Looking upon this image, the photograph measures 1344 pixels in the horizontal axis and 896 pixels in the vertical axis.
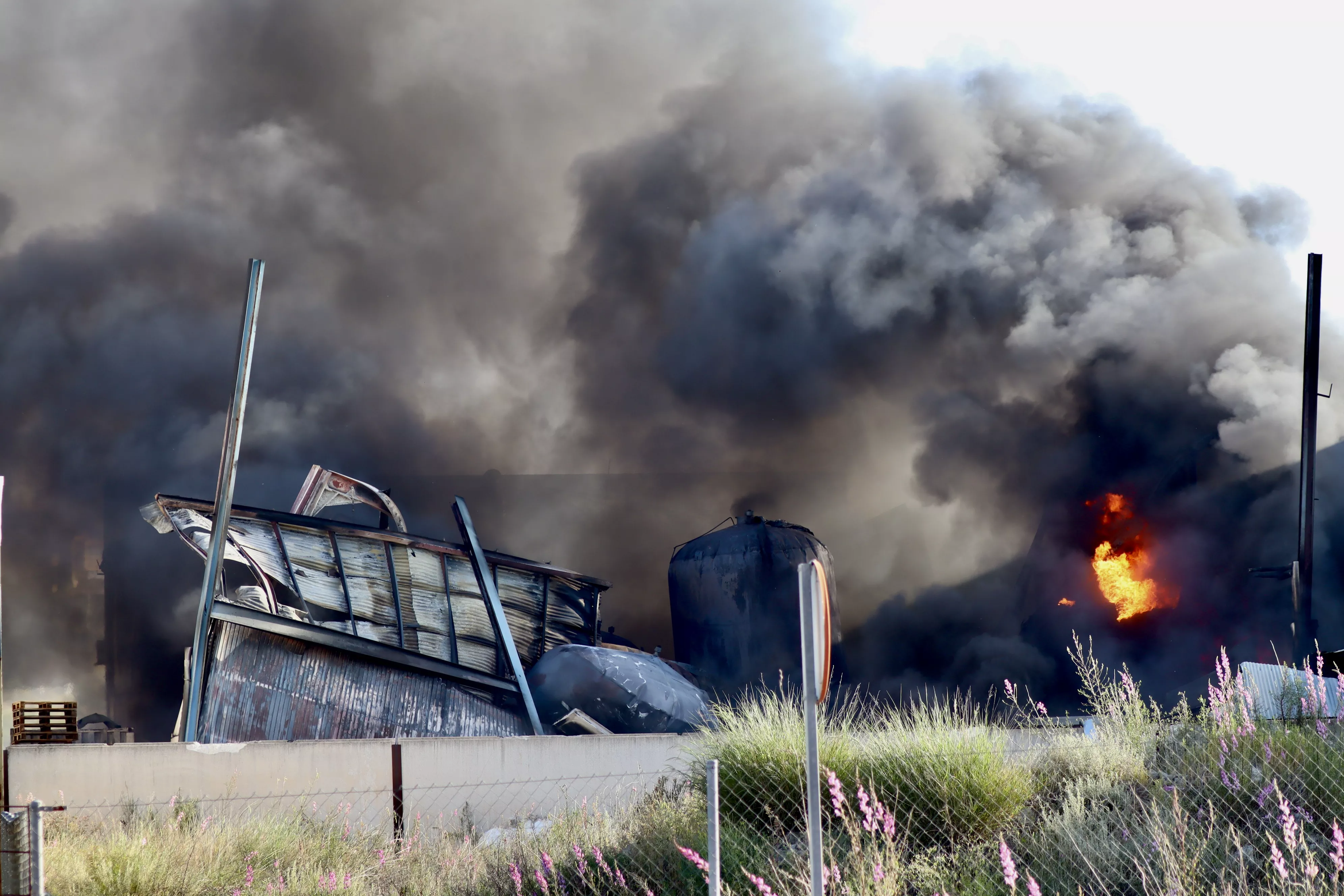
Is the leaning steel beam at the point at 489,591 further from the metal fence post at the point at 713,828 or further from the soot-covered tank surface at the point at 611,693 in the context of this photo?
the metal fence post at the point at 713,828

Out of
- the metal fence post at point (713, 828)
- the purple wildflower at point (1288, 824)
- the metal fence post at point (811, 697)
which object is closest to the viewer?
the metal fence post at point (811, 697)

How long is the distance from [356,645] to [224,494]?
315 centimetres

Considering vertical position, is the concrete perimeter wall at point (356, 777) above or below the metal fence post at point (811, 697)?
below

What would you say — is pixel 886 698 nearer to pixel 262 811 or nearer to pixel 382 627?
pixel 382 627

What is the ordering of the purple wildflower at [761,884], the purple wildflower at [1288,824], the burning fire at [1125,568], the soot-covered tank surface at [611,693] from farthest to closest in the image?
the burning fire at [1125,568]
the soot-covered tank surface at [611,693]
the purple wildflower at [761,884]
the purple wildflower at [1288,824]

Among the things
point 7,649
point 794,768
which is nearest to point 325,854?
point 794,768

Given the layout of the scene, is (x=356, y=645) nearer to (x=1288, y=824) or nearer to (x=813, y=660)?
(x=1288, y=824)

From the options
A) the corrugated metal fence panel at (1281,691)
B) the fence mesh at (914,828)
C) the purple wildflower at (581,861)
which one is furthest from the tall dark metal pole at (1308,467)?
the purple wildflower at (581,861)

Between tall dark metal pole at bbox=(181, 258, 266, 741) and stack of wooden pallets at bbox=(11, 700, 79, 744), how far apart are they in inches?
143

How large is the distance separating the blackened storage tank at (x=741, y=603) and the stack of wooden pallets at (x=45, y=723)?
14750 mm

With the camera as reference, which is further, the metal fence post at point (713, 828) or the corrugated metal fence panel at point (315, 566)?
the corrugated metal fence panel at point (315, 566)

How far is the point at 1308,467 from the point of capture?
19.2 m

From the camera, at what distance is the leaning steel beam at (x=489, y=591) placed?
61.3ft

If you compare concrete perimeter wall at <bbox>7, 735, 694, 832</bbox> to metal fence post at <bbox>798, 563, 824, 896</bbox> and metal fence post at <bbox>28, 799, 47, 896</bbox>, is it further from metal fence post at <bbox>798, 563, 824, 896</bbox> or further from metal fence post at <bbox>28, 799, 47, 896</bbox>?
metal fence post at <bbox>798, 563, 824, 896</bbox>
